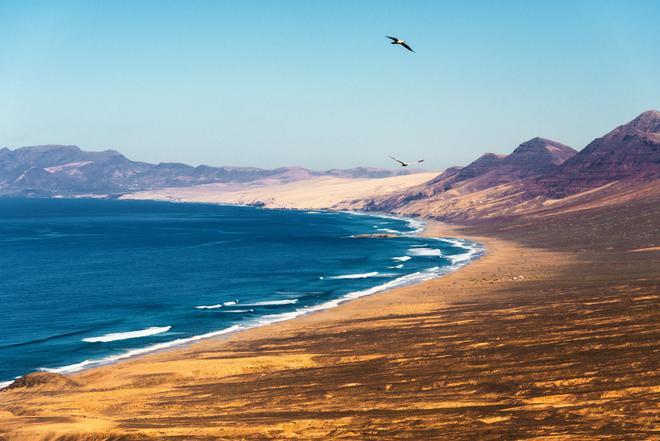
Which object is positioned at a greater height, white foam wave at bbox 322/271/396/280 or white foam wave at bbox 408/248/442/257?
white foam wave at bbox 408/248/442/257

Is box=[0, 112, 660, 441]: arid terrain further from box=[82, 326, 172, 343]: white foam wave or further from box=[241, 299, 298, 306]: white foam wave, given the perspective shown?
box=[241, 299, 298, 306]: white foam wave

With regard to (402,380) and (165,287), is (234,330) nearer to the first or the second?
(402,380)

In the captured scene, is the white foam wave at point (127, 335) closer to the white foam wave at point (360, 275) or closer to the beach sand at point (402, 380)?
the beach sand at point (402, 380)

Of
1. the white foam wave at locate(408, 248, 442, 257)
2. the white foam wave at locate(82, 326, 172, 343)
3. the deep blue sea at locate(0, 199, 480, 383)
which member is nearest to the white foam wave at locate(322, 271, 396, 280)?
the deep blue sea at locate(0, 199, 480, 383)

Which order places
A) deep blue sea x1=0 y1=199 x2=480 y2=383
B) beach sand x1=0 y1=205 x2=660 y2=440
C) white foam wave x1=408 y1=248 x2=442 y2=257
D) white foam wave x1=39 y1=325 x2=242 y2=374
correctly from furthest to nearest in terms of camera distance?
white foam wave x1=408 y1=248 x2=442 y2=257, deep blue sea x1=0 y1=199 x2=480 y2=383, white foam wave x1=39 y1=325 x2=242 y2=374, beach sand x1=0 y1=205 x2=660 y2=440

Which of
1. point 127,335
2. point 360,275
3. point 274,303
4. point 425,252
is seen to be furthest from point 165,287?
point 425,252

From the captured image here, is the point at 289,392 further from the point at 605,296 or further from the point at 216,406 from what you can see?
the point at 605,296
